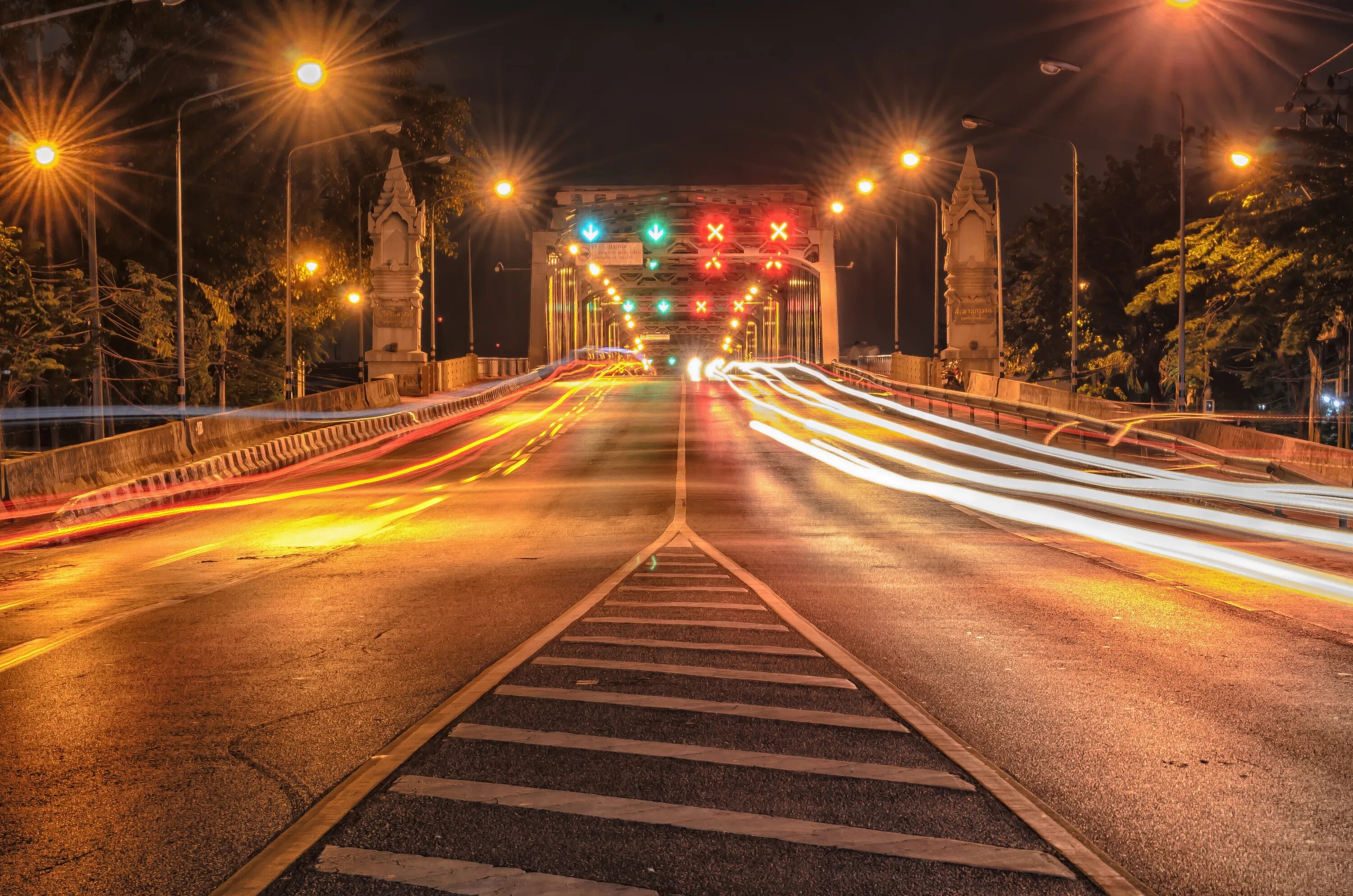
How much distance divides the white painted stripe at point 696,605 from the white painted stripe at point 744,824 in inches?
217

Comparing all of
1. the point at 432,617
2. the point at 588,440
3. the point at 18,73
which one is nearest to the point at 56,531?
the point at 432,617

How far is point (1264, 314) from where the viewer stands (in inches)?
2060

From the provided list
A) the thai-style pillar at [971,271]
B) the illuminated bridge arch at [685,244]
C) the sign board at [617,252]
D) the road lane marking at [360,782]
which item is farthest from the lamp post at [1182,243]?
the sign board at [617,252]

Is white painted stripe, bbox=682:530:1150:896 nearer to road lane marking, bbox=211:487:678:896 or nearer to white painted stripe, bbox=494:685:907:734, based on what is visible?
white painted stripe, bbox=494:685:907:734

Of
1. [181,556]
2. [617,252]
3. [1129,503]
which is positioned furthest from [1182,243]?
[617,252]

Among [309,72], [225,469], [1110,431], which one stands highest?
[309,72]

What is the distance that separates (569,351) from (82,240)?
235 ft

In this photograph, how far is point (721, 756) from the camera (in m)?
6.54

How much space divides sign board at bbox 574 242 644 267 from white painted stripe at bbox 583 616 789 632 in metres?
87.9

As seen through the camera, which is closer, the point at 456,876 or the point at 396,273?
the point at 456,876

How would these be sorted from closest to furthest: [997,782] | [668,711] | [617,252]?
[997,782], [668,711], [617,252]

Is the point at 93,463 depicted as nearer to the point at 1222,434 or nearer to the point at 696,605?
the point at 696,605

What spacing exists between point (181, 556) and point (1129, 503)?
14.8m

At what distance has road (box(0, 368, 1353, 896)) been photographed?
17.0 feet
